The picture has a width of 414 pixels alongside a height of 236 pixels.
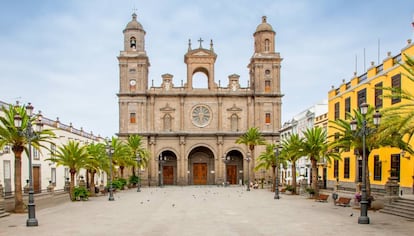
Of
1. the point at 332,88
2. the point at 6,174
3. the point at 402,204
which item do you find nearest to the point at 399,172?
the point at 402,204

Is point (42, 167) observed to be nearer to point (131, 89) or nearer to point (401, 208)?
point (131, 89)

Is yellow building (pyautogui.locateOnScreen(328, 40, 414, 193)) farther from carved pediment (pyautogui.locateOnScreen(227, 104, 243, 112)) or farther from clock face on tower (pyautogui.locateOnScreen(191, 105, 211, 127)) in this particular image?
clock face on tower (pyautogui.locateOnScreen(191, 105, 211, 127))

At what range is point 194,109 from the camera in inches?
2581

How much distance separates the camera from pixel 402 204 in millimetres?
24234

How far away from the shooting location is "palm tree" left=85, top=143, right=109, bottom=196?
126 ft

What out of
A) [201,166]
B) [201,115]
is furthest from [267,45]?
[201,166]

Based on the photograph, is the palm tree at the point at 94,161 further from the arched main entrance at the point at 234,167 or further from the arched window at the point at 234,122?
the arched main entrance at the point at 234,167

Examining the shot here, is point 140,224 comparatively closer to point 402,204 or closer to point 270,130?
point 402,204

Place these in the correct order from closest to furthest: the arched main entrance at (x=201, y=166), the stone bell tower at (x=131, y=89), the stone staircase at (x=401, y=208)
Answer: the stone staircase at (x=401, y=208), the stone bell tower at (x=131, y=89), the arched main entrance at (x=201, y=166)

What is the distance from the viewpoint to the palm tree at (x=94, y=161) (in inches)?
1510

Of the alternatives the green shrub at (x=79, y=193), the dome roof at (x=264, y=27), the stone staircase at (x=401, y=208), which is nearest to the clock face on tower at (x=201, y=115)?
the dome roof at (x=264, y=27)

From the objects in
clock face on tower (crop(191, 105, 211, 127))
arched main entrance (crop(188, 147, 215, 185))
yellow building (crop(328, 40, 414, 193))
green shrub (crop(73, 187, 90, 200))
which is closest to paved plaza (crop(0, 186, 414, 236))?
green shrub (crop(73, 187, 90, 200))

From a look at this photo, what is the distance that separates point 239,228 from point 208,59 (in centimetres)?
4840

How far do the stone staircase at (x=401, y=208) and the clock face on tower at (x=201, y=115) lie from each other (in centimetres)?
4183
